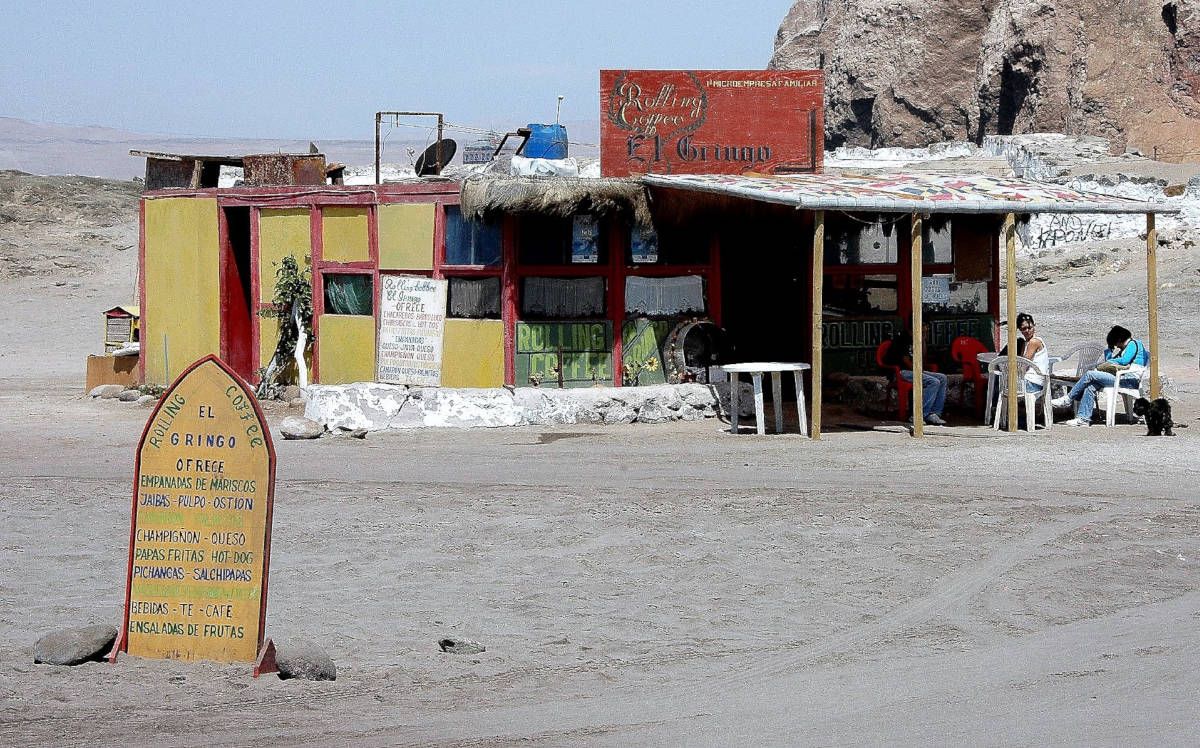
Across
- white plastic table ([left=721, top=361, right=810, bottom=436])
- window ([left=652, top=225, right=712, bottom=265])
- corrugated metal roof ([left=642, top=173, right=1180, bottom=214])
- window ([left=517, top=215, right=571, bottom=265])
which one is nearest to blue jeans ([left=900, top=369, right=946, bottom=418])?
white plastic table ([left=721, top=361, right=810, bottom=436])

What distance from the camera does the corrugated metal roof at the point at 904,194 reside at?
12.4 meters

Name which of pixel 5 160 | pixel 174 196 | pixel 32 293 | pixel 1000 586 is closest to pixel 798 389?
pixel 1000 586

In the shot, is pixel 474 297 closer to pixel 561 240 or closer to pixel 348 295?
pixel 561 240

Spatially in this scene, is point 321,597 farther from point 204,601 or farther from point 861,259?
point 861,259

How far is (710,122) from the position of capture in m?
15.3

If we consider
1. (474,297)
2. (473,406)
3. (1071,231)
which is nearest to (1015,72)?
(1071,231)

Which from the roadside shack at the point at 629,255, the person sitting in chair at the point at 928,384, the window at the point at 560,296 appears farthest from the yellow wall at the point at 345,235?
the person sitting in chair at the point at 928,384

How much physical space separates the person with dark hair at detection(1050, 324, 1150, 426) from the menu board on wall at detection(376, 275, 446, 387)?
6309mm

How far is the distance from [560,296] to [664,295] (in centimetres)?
111

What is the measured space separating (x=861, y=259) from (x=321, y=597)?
997 centimetres

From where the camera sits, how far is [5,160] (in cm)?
15800

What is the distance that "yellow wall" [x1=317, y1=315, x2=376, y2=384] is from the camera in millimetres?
15570

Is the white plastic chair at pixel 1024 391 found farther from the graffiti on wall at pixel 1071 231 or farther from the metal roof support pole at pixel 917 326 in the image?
the graffiti on wall at pixel 1071 231

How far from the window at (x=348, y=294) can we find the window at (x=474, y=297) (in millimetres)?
1084
